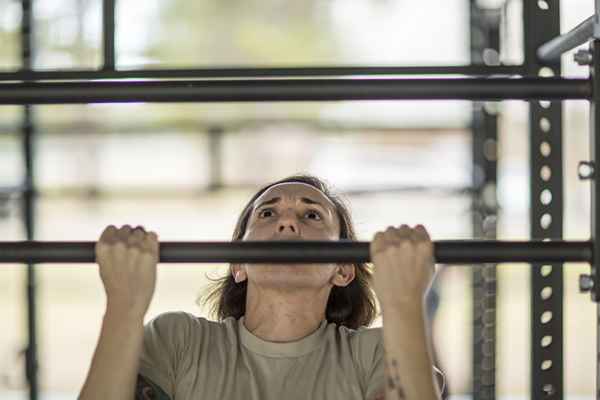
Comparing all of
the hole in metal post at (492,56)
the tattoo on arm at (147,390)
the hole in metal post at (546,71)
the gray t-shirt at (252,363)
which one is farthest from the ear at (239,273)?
the hole in metal post at (492,56)

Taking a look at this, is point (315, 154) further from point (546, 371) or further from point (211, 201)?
point (546, 371)

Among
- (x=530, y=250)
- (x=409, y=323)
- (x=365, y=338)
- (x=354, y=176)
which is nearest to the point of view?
(x=530, y=250)

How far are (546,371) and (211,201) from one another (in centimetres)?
496

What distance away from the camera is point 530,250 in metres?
0.85

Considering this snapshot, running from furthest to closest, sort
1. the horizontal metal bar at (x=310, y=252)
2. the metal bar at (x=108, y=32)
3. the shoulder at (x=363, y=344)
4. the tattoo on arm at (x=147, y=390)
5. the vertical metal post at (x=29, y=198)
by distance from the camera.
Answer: the vertical metal post at (x=29, y=198) → the metal bar at (x=108, y=32) → the shoulder at (x=363, y=344) → the tattoo on arm at (x=147, y=390) → the horizontal metal bar at (x=310, y=252)

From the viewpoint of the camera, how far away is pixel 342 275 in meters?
1.33

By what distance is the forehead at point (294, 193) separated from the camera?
1.29 metres

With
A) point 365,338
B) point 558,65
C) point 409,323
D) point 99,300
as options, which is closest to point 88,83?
point 409,323

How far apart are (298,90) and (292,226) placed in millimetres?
371

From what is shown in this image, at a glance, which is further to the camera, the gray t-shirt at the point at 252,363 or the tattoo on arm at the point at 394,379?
the gray t-shirt at the point at 252,363

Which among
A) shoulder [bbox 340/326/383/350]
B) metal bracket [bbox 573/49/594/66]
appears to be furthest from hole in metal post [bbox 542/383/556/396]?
metal bracket [bbox 573/49/594/66]

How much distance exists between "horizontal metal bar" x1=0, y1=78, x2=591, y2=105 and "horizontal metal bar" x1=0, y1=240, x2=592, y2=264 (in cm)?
13

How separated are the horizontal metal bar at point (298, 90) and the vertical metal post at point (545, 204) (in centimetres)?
39

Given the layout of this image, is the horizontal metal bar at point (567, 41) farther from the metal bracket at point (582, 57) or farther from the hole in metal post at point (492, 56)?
the hole in metal post at point (492, 56)
